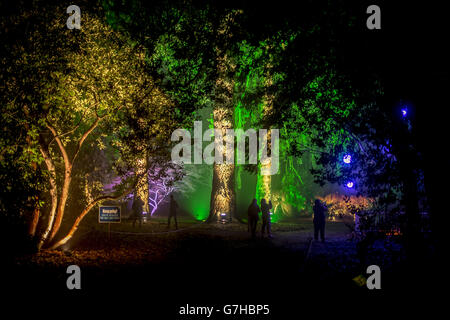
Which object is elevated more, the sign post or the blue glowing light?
the blue glowing light

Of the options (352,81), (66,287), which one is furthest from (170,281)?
(352,81)

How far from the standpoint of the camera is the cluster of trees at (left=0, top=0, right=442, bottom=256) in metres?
6.72

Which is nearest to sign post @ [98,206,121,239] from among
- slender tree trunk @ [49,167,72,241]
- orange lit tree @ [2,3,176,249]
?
orange lit tree @ [2,3,176,249]

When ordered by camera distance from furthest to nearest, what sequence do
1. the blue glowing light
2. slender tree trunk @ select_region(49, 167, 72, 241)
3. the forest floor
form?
slender tree trunk @ select_region(49, 167, 72, 241), the blue glowing light, the forest floor

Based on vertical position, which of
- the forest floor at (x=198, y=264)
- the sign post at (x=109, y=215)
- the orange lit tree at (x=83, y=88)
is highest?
the orange lit tree at (x=83, y=88)

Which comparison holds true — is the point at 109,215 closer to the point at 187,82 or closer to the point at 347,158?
the point at 187,82

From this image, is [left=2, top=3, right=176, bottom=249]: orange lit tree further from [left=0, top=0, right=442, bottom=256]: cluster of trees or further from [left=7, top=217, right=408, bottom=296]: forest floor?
[left=7, top=217, right=408, bottom=296]: forest floor

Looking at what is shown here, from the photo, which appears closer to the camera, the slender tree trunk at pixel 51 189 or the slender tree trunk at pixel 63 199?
the slender tree trunk at pixel 51 189

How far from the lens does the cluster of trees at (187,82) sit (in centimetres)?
672

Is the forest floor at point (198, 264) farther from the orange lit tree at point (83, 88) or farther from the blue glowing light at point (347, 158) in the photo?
the orange lit tree at point (83, 88)

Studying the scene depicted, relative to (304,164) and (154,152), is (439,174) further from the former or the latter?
(304,164)

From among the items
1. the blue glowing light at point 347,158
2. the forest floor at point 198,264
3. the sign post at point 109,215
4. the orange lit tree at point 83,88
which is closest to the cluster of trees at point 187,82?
the orange lit tree at point 83,88

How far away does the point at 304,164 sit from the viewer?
40938 millimetres

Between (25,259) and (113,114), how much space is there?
4.93 metres
